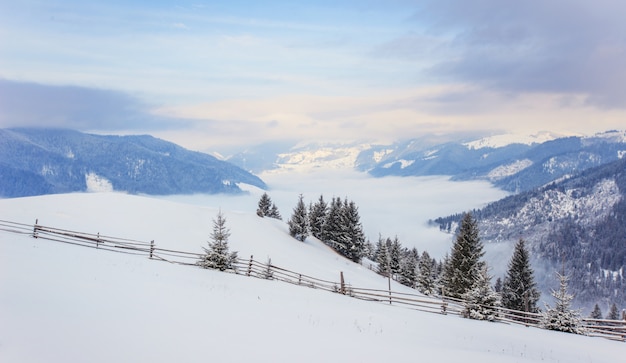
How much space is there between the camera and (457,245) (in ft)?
162

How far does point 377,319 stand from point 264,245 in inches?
1460

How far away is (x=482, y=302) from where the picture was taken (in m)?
28.0

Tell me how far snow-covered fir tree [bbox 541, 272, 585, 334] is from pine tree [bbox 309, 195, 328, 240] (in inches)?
2375

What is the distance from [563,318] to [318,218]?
64736 mm

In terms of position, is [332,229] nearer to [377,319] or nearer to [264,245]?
[264,245]

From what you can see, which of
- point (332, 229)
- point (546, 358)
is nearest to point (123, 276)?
point (546, 358)

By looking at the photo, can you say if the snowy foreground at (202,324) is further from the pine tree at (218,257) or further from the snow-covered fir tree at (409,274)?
the snow-covered fir tree at (409,274)

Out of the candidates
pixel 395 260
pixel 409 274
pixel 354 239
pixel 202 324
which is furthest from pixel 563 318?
pixel 395 260

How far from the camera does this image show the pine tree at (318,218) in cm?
8772

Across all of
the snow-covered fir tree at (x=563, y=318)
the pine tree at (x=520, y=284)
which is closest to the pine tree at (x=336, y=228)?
the pine tree at (x=520, y=284)

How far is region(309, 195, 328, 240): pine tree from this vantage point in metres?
87.7

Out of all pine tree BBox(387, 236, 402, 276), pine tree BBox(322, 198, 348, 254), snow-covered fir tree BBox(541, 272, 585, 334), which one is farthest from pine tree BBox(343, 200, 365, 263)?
snow-covered fir tree BBox(541, 272, 585, 334)

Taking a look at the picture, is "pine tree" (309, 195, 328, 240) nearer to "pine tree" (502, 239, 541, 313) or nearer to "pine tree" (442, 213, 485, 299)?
"pine tree" (442, 213, 485, 299)

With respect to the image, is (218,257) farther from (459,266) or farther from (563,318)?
(459,266)
